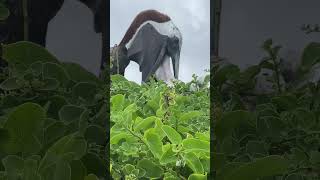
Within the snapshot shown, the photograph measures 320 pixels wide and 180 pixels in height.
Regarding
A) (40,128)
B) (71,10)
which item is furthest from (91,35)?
(40,128)

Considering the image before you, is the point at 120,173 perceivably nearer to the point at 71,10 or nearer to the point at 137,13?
the point at 71,10

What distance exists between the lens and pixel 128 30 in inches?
37.2

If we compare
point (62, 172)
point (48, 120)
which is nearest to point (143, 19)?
point (48, 120)

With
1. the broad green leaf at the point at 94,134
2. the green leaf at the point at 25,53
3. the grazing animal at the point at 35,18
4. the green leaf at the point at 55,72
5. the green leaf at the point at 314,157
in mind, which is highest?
the grazing animal at the point at 35,18

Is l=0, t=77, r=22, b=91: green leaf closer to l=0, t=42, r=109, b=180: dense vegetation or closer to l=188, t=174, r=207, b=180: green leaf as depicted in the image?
l=0, t=42, r=109, b=180: dense vegetation

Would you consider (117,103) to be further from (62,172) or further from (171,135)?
(62,172)

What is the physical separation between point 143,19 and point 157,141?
17.6 inches

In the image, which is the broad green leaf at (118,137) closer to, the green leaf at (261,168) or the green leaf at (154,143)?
the green leaf at (154,143)

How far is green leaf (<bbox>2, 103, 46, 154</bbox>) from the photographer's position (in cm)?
33

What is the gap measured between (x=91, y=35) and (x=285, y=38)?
290mm

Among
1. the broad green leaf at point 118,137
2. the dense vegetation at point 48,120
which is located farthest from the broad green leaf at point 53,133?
the broad green leaf at point 118,137

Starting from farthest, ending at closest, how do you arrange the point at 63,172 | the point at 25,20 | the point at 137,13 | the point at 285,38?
1. the point at 137,13
2. the point at 285,38
3. the point at 25,20
4. the point at 63,172

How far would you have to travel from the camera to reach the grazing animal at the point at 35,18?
65 centimetres

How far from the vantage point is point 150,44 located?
1.00 m
